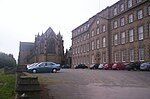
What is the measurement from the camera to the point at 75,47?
94312 millimetres

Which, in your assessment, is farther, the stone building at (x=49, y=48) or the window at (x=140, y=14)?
the stone building at (x=49, y=48)

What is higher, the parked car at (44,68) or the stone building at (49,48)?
the stone building at (49,48)

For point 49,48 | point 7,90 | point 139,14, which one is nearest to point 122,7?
point 139,14

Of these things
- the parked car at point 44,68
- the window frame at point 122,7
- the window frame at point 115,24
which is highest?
the window frame at point 122,7

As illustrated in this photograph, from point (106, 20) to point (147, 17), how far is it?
56.8 ft

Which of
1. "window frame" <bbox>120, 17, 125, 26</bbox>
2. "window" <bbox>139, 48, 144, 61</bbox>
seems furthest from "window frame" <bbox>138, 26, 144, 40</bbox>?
"window frame" <bbox>120, 17, 125, 26</bbox>

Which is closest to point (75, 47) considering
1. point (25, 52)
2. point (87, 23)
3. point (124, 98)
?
point (87, 23)

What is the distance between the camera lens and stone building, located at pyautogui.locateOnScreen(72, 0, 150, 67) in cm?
5075

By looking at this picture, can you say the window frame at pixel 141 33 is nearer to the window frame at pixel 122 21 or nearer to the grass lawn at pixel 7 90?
the window frame at pixel 122 21

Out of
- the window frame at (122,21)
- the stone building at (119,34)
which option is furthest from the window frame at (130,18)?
the window frame at (122,21)

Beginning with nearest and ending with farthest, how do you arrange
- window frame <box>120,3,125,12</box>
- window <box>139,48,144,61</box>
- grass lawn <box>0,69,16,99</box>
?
grass lawn <box>0,69,16,99</box>
window <box>139,48,144,61</box>
window frame <box>120,3,125,12</box>

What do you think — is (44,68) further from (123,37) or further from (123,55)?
(123,37)

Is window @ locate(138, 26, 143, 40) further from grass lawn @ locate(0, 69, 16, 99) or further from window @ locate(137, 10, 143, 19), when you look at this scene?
grass lawn @ locate(0, 69, 16, 99)

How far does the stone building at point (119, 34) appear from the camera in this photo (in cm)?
5075
